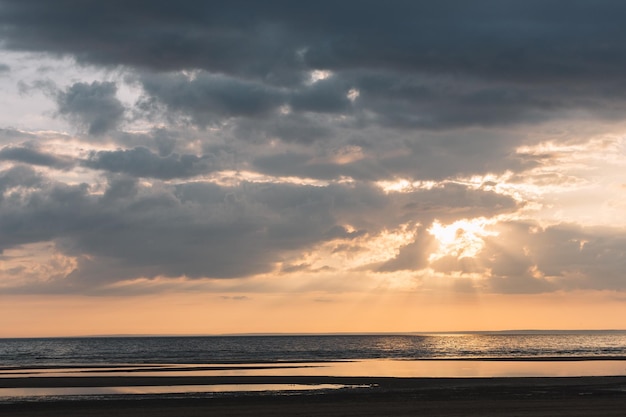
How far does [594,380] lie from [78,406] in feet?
130

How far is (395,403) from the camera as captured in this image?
1614 inches

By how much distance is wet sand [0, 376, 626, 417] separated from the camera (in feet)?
123

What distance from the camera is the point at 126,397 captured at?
47.1 metres

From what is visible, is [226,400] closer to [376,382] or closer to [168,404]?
[168,404]

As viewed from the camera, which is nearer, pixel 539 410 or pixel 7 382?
pixel 539 410

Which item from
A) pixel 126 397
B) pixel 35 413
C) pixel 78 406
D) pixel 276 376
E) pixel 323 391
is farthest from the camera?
pixel 276 376

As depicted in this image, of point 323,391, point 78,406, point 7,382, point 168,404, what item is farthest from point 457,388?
point 7,382

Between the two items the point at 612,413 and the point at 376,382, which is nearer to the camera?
the point at 612,413

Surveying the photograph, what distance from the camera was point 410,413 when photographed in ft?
120

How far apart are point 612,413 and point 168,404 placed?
23.0 metres

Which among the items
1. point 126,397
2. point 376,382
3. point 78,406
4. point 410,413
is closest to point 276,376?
point 376,382

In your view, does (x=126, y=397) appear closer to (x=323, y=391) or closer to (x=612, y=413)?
(x=323, y=391)

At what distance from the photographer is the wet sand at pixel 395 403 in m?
37.4

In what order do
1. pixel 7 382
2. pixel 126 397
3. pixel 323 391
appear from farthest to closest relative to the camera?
pixel 7 382, pixel 323 391, pixel 126 397
